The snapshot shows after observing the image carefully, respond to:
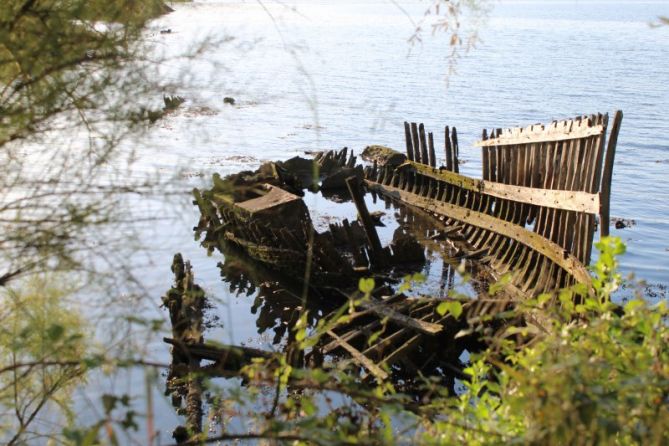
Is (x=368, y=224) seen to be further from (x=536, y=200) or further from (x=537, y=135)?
(x=537, y=135)

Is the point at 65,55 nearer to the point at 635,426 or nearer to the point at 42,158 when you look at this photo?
the point at 42,158

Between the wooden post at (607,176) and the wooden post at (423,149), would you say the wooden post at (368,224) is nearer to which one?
the wooden post at (607,176)

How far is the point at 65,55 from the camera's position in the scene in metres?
4.18

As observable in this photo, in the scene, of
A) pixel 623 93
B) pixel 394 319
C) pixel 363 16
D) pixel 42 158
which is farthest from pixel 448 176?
pixel 363 16

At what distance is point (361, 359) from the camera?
1084 cm

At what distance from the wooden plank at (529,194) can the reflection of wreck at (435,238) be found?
25 millimetres

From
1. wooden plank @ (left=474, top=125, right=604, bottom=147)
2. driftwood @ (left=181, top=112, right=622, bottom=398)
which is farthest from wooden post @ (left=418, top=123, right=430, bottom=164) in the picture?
wooden plank @ (left=474, top=125, right=604, bottom=147)

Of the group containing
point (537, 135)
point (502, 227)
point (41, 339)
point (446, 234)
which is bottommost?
point (446, 234)

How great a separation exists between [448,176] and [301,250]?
5407mm

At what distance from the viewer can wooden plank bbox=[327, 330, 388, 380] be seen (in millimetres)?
10328

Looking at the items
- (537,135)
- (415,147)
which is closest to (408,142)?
(415,147)

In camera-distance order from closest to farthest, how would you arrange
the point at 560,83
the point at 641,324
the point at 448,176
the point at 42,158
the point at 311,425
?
the point at 311,425 < the point at 641,324 < the point at 42,158 < the point at 448,176 < the point at 560,83

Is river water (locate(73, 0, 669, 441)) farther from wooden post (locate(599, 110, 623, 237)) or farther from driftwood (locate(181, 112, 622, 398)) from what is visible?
wooden post (locate(599, 110, 623, 237))

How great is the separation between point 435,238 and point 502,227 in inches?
141
